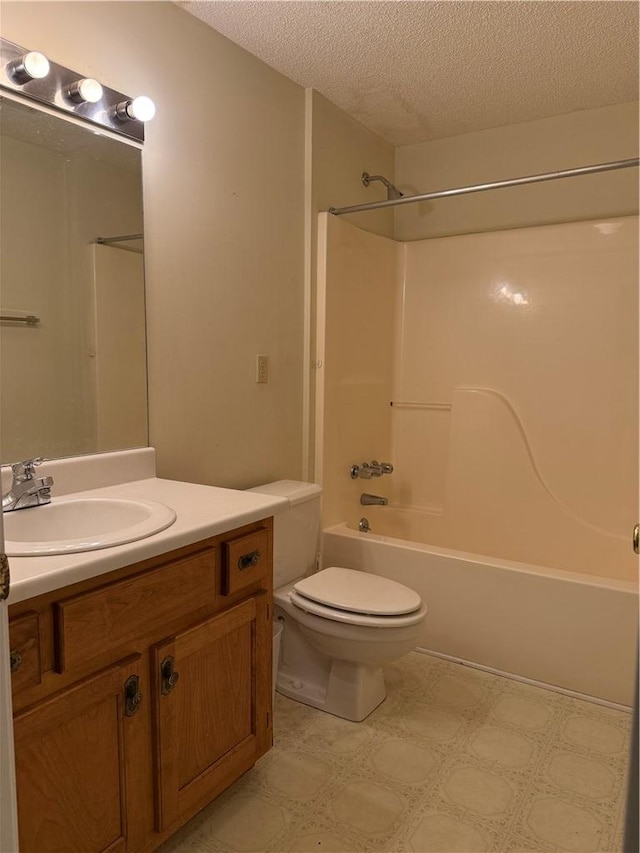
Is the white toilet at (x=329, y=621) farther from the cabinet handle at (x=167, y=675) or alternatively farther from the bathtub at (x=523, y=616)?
the cabinet handle at (x=167, y=675)

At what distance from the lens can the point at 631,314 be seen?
262 cm

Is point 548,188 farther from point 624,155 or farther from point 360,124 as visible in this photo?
point 360,124

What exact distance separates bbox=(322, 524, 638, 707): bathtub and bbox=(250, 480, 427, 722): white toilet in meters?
0.36

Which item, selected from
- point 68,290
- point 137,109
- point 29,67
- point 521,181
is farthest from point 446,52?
point 68,290

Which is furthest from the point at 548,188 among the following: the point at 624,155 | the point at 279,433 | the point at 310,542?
the point at 310,542

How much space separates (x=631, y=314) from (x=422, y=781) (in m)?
2.01

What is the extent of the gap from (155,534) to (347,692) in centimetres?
109

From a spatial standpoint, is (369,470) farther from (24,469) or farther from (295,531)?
(24,469)

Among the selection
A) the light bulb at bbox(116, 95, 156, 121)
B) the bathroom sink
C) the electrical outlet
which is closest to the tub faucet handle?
the electrical outlet

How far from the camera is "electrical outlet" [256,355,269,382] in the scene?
235cm

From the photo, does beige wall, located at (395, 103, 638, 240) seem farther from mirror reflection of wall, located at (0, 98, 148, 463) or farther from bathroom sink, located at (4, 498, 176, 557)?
bathroom sink, located at (4, 498, 176, 557)

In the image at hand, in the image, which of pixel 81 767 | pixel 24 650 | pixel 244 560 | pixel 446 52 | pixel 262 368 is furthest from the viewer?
pixel 262 368

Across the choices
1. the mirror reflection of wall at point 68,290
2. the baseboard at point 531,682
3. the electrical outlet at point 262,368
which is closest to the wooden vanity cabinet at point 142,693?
the mirror reflection of wall at point 68,290

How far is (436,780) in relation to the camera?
1746 mm
